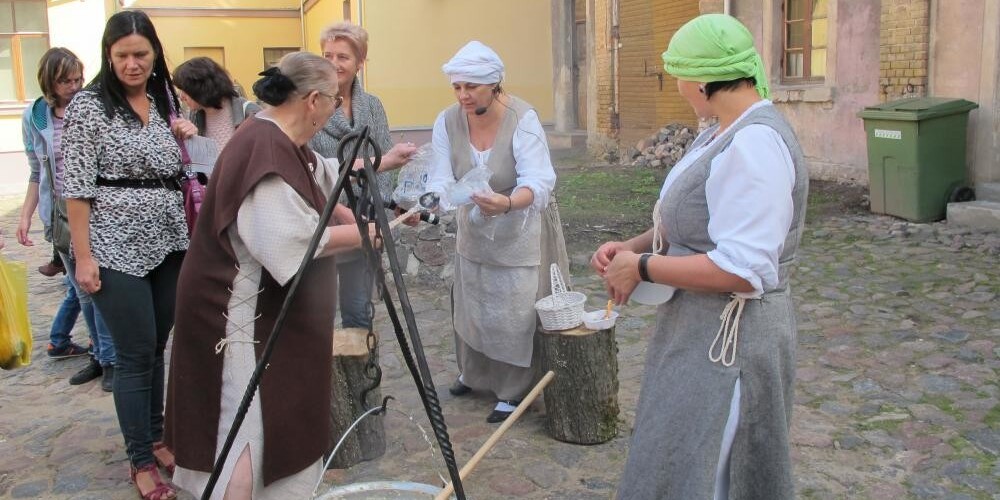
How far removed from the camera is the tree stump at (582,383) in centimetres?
427

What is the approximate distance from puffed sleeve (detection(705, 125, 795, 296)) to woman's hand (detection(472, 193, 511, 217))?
72.4 inches

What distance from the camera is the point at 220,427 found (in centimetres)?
289

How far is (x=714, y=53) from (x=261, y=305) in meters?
1.55

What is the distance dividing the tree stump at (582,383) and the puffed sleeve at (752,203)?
6.69 feet

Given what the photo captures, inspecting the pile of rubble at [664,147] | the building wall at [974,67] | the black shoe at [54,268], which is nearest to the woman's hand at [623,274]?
the black shoe at [54,268]

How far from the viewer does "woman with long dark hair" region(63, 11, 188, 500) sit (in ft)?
11.3

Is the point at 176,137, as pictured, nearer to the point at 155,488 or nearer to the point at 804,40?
the point at 155,488

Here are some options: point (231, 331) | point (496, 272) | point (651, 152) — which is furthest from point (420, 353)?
point (651, 152)

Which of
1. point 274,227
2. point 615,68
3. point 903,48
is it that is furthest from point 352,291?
point 615,68

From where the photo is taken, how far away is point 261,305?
111 inches

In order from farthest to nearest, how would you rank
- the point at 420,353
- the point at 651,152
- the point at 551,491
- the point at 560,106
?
the point at 560,106
the point at 651,152
the point at 551,491
the point at 420,353

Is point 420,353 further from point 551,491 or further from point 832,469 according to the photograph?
point 832,469

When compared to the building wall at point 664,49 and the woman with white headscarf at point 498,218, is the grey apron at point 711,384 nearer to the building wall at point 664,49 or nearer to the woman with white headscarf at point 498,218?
the woman with white headscarf at point 498,218

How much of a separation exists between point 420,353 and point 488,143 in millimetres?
2172
